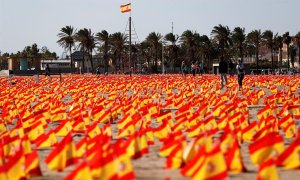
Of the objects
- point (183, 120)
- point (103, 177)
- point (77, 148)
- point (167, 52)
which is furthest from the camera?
point (167, 52)

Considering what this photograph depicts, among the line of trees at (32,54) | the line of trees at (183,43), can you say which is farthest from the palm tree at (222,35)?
the line of trees at (32,54)

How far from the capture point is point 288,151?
6.94 metres

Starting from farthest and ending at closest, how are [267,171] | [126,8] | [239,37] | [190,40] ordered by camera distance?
[190,40]
[239,37]
[126,8]
[267,171]

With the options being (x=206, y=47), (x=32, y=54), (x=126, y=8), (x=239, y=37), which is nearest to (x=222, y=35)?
(x=239, y=37)

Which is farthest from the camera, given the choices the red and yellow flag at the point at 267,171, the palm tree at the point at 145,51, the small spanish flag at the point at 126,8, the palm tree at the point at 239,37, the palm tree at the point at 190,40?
the palm tree at the point at 145,51

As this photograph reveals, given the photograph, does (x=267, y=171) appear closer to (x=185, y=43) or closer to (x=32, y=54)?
(x=185, y=43)

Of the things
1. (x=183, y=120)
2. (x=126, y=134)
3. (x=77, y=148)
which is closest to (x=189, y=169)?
(x=77, y=148)

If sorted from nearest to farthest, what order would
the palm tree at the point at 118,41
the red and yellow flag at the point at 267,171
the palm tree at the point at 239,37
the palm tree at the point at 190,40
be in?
the red and yellow flag at the point at 267,171, the palm tree at the point at 239,37, the palm tree at the point at 190,40, the palm tree at the point at 118,41

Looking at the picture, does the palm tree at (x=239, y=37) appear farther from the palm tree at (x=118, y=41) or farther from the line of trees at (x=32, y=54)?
the line of trees at (x=32, y=54)

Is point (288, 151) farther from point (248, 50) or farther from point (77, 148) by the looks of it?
point (248, 50)

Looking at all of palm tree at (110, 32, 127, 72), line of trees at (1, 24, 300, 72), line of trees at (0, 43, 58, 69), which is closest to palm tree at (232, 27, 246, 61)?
line of trees at (1, 24, 300, 72)

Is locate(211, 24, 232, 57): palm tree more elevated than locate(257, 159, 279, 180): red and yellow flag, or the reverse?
locate(211, 24, 232, 57): palm tree

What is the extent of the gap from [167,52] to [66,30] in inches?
785

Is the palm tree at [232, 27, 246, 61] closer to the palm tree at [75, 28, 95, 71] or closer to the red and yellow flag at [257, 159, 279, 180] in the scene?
the palm tree at [75, 28, 95, 71]
